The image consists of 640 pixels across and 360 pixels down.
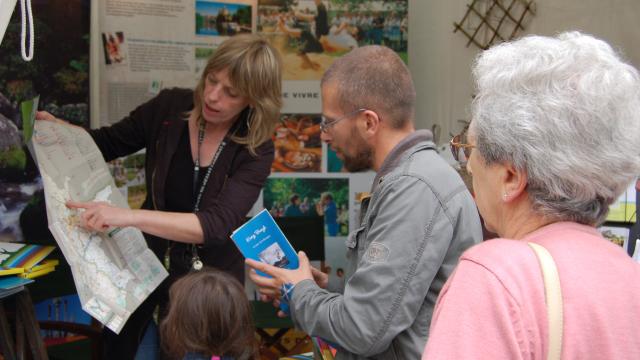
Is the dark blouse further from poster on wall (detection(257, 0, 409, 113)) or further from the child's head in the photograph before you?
poster on wall (detection(257, 0, 409, 113))

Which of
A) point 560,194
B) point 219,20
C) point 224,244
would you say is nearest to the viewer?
point 560,194

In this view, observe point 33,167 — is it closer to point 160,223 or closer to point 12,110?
point 12,110

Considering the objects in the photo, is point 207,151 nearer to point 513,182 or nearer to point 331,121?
point 331,121

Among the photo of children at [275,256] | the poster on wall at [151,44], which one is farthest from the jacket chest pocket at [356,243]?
the poster on wall at [151,44]

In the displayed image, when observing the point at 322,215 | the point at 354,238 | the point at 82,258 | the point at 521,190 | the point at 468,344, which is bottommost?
the point at 322,215

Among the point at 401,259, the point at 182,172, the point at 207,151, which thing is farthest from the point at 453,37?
the point at 401,259

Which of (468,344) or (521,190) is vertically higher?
(521,190)

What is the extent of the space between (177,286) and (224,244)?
0.40 m

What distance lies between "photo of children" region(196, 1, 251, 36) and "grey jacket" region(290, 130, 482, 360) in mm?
2082

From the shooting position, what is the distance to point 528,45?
3.29 ft

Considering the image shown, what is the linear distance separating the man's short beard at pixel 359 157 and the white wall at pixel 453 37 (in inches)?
74.0

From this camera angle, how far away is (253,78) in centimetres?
238

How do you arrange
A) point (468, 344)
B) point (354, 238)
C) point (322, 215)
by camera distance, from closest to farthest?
point (468, 344) → point (354, 238) → point (322, 215)

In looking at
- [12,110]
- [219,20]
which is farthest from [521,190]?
[219,20]
